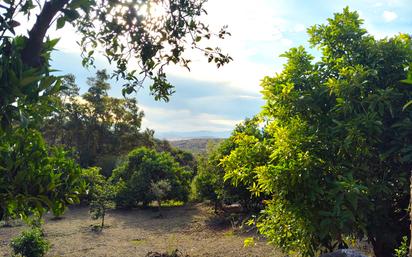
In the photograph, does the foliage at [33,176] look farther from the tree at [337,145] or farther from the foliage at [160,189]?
the foliage at [160,189]

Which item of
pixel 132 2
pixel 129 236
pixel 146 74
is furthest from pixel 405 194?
pixel 129 236

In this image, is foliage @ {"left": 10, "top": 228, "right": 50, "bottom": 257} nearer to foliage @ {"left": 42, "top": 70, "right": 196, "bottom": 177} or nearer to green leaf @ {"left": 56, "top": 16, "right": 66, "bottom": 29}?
green leaf @ {"left": 56, "top": 16, "right": 66, "bottom": 29}

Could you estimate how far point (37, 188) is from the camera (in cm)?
A: 300

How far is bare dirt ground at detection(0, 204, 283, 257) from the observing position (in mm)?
13523

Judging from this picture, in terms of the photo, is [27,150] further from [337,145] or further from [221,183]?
[221,183]

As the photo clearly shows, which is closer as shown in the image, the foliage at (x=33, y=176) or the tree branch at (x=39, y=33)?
the tree branch at (x=39, y=33)

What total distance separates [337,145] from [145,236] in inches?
506

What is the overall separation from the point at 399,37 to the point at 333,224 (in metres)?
3.77

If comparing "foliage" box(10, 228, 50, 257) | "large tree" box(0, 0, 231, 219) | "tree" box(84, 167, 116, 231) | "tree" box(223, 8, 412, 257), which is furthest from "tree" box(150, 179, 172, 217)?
"large tree" box(0, 0, 231, 219)

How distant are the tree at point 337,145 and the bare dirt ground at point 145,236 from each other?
5181 millimetres

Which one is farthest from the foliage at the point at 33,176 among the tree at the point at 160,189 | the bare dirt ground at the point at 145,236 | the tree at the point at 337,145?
the tree at the point at 160,189

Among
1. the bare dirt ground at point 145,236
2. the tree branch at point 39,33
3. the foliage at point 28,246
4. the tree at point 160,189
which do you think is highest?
the tree branch at point 39,33

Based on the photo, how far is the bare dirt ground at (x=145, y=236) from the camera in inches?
532

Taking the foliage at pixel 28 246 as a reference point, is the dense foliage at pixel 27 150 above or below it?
above
